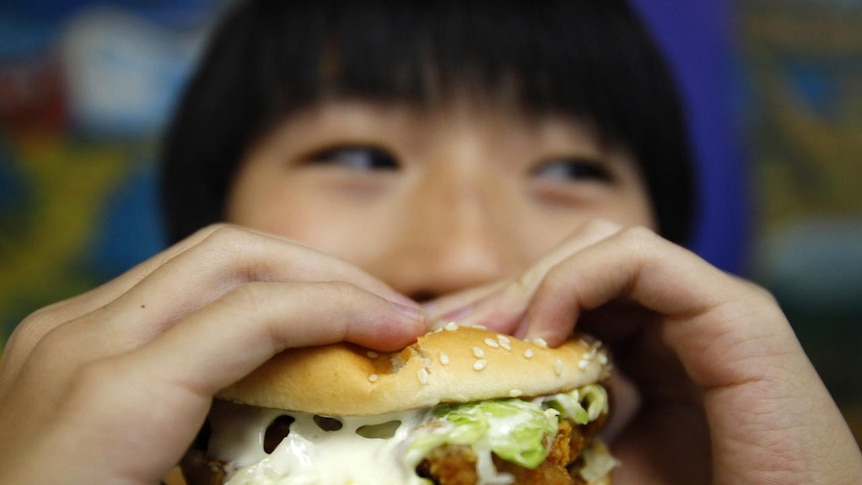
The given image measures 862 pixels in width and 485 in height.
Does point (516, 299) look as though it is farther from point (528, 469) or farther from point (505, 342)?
point (528, 469)

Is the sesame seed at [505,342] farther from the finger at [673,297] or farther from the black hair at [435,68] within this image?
the black hair at [435,68]

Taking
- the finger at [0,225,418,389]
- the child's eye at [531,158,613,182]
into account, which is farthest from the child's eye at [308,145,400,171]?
the finger at [0,225,418,389]

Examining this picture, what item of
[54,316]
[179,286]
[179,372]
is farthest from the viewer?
[54,316]

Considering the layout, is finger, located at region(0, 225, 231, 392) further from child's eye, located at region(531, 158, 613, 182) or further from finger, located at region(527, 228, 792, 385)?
child's eye, located at region(531, 158, 613, 182)

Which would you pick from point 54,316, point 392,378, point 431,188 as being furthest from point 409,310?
point 431,188

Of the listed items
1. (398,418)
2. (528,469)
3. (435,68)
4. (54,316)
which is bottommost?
(528,469)
